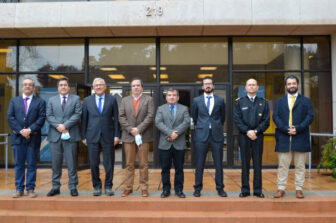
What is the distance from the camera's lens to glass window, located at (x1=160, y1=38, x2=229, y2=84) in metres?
8.52

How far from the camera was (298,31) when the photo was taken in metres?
8.01

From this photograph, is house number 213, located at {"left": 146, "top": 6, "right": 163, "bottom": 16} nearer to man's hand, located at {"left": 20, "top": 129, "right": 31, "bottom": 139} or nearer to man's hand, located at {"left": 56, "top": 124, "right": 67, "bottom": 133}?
man's hand, located at {"left": 56, "top": 124, "right": 67, "bottom": 133}

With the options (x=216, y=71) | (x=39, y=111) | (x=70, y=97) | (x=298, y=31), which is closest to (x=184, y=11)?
(x=216, y=71)

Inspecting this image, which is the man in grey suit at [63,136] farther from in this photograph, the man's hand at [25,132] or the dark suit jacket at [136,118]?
the dark suit jacket at [136,118]

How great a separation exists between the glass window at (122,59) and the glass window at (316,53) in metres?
4.38

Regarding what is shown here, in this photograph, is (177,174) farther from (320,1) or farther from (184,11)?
(320,1)

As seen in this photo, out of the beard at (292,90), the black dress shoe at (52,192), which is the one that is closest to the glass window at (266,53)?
the beard at (292,90)

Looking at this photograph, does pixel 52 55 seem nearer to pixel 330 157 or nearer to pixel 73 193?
pixel 73 193

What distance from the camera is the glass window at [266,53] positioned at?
853 centimetres

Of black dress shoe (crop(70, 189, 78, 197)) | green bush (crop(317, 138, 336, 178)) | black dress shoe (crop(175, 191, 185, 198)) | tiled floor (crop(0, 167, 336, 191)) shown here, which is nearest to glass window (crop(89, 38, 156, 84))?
tiled floor (crop(0, 167, 336, 191))

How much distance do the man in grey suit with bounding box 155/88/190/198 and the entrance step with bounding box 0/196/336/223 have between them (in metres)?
0.30

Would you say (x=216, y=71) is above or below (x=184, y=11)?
below

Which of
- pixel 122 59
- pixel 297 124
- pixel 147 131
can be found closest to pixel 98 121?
pixel 147 131

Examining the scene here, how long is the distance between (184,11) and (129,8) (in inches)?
55.5
